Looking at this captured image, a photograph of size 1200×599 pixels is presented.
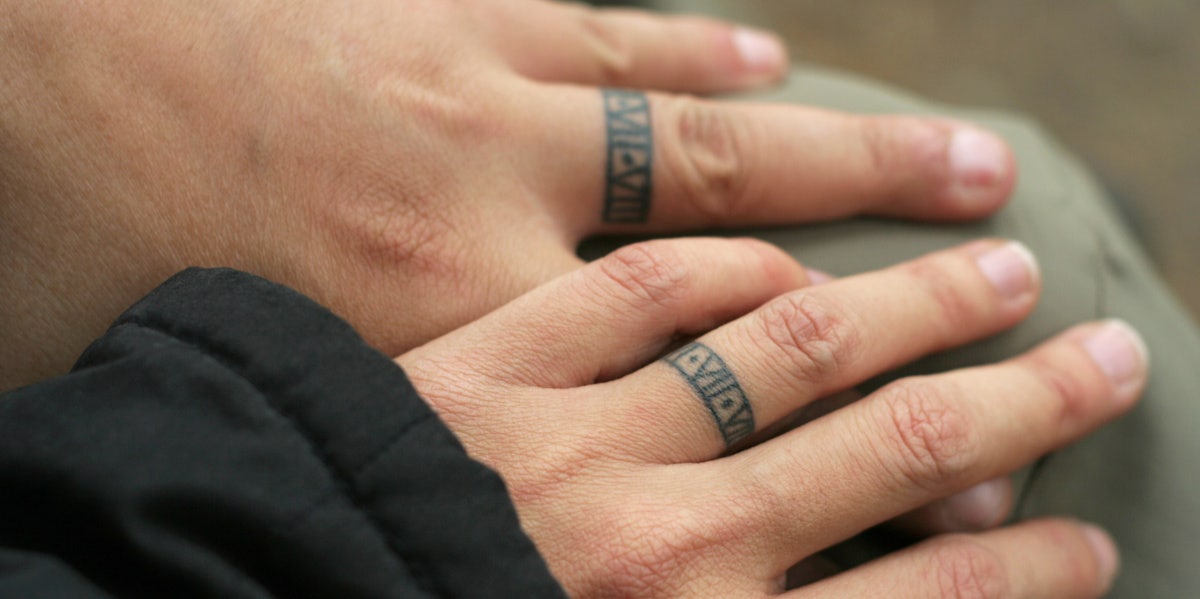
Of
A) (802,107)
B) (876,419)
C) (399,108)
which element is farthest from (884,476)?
(399,108)

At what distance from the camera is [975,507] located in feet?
→ 2.83

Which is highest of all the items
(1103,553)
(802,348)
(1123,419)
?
(802,348)

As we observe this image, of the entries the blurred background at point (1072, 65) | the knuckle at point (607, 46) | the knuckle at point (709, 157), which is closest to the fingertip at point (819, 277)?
the knuckle at point (709, 157)

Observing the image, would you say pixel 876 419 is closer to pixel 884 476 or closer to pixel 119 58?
pixel 884 476

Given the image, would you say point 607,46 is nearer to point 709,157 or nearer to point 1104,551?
point 709,157

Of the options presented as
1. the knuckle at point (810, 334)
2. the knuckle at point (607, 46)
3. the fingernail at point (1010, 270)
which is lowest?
the knuckle at point (810, 334)

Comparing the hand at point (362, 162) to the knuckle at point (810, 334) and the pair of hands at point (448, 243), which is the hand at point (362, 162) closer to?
the pair of hands at point (448, 243)

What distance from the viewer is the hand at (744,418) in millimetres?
716

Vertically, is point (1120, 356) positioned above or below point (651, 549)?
above

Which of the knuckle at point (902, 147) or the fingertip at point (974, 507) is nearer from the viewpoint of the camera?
the fingertip at point (974, 507)

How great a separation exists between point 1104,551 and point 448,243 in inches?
28.8

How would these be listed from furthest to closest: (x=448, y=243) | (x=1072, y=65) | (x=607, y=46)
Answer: (x=1072, y=65) → (x=607, y=46) → (x=448, y=243)

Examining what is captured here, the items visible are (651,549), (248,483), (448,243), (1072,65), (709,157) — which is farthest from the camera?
(1072,65)

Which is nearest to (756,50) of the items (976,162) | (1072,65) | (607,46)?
(607,46)
